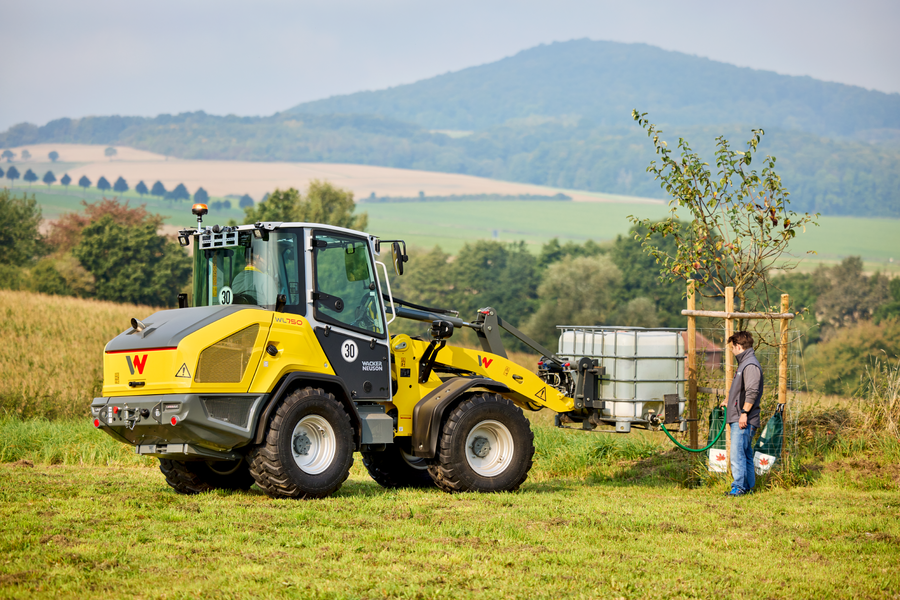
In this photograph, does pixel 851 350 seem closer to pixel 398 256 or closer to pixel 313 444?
pixel 398 256

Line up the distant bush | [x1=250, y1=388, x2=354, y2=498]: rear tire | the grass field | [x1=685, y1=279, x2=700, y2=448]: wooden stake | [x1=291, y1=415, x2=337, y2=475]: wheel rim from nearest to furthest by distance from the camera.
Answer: the grass field, [x1=250, y1=388, x2=354, y2=498]: rear tire, [x1=291, y1=415, x2=337, y2=475]: wheel rim, [x1=685, y1=279, x2=700, y2=448]: wooden stake, the distant bush

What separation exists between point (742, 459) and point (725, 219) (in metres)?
3.78

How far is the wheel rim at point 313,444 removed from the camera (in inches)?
374

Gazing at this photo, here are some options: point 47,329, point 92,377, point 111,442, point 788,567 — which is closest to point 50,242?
point 47,329

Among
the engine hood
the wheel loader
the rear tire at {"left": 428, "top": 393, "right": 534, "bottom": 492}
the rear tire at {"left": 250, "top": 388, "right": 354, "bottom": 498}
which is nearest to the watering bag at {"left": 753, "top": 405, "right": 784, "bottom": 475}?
the wheel loader

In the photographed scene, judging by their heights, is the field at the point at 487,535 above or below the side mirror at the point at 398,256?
below

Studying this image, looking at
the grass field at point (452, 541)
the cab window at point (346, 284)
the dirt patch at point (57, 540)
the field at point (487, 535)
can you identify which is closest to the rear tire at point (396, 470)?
the grass field at point (452, 541)

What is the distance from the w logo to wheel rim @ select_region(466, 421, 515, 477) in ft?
12.6

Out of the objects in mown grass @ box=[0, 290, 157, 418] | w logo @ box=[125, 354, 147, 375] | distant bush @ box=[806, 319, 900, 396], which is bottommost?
distant bush @ box=[806, 319, 900, 396]

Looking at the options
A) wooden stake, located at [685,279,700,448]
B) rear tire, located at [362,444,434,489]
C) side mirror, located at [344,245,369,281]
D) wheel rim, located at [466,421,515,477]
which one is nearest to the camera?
side mirror, located at [344,245,369,281]

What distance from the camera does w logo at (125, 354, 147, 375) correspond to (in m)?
8.93

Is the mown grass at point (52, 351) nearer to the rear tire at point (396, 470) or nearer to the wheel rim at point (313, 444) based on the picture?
the rear tire at point (396, 470)

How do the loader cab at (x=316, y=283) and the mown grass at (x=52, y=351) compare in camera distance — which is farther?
the mown grass at (x=52, y=351)

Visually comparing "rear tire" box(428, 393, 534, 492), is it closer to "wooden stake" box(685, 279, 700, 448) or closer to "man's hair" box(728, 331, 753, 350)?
"wooden stake" box(685, 279, 700, 448)
